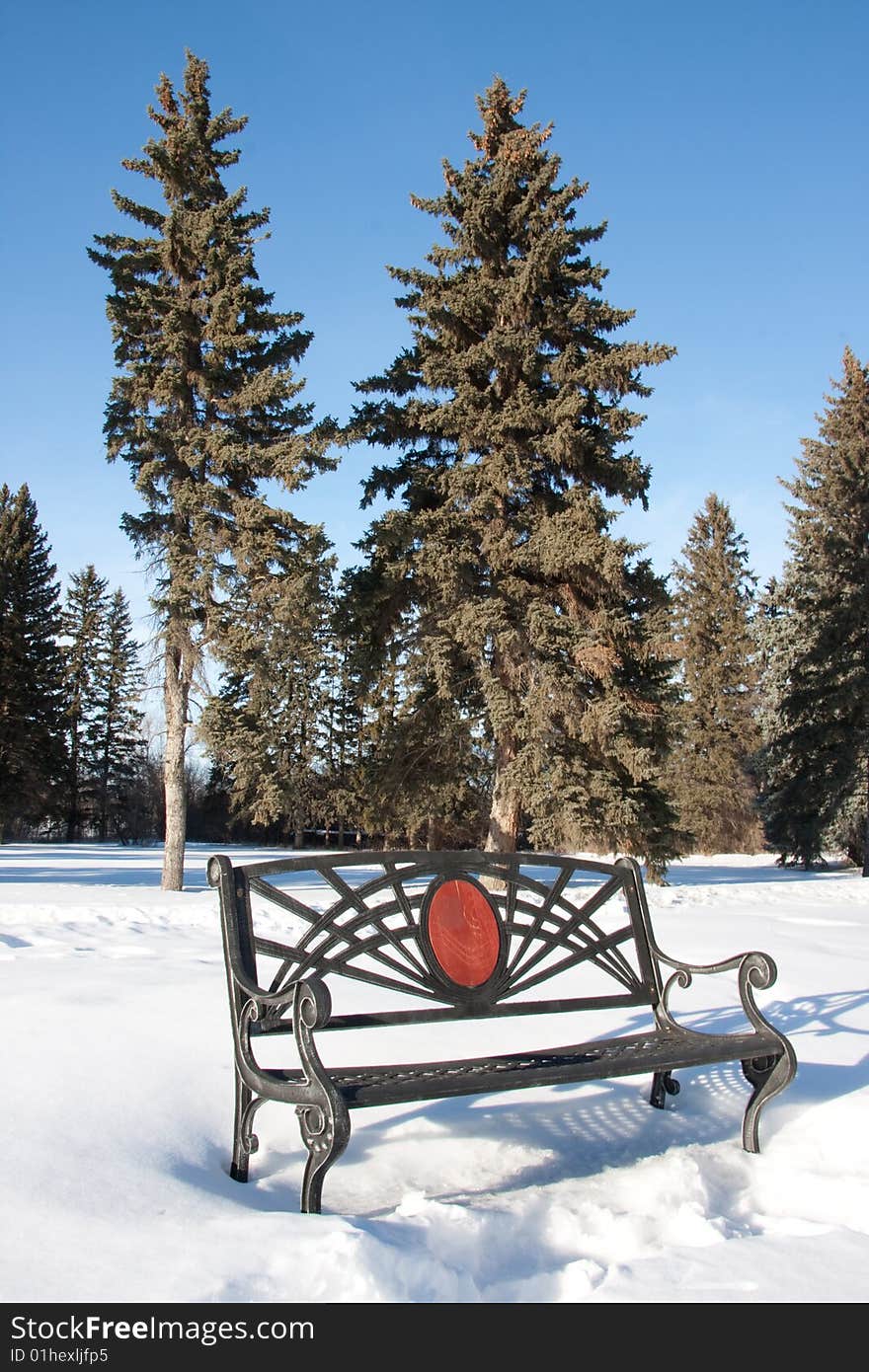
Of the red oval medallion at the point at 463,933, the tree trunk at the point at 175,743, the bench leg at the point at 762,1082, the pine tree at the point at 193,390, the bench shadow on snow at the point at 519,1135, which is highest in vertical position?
the pine tree at the point at 193,390

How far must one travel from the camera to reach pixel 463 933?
11.5 ft

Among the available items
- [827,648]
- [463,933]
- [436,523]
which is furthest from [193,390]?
[827,648]

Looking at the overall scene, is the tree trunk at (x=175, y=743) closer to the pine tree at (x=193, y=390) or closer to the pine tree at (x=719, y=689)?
the pine tree at (x=193, y=390)

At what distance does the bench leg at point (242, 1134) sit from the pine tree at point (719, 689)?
29.0 metres

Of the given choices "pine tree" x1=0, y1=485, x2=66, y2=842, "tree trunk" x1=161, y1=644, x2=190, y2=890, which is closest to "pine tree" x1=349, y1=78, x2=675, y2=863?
"tree trunk" x1=161, y1=644, x2=190, y2=890

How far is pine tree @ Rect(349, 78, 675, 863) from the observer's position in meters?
13.1

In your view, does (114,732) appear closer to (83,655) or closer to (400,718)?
(83,655)

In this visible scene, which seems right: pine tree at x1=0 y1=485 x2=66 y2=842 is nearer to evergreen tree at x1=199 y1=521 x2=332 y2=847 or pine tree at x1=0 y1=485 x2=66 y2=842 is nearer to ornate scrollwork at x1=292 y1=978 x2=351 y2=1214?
evergreen tree at x1=199 y1=521 x2=332 y2=847

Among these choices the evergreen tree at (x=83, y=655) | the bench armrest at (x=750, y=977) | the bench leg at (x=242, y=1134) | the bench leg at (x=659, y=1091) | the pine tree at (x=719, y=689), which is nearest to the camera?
the bench leg at (x=242, y=1134)

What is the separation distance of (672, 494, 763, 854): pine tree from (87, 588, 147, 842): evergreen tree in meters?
26.3

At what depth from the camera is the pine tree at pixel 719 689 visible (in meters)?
31.7

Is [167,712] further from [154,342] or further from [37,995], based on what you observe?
[37,995]

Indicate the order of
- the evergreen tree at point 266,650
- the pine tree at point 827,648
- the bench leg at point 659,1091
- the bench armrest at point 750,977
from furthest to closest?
the pine tree at point 827,648, the evergreen tree at point 266,650, the bench leg at point 659,1091, the bench armrest at point 750,977

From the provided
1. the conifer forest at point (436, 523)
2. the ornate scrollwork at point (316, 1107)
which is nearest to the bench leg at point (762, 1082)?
the ornate scrollwork at point (316, 1107)
